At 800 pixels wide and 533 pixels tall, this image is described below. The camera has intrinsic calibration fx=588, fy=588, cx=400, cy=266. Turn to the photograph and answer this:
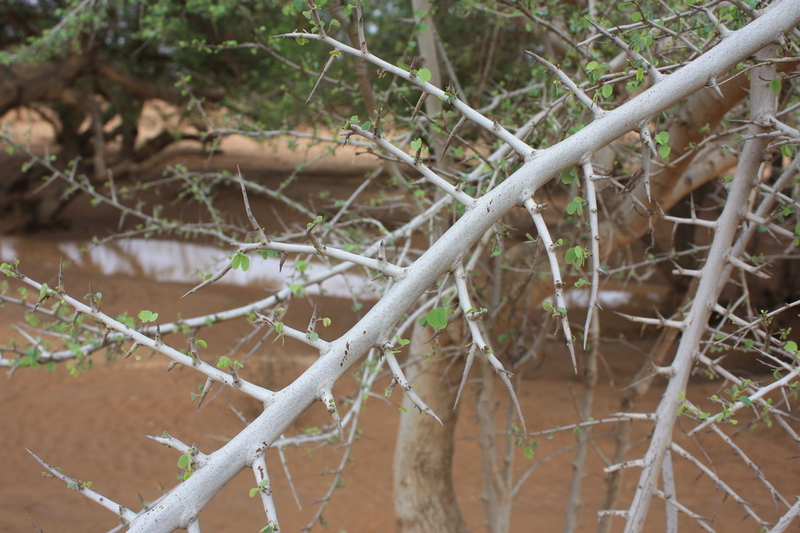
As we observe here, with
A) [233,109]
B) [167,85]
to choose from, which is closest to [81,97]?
[167,85]

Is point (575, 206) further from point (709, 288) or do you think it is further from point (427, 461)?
point (427, 461)

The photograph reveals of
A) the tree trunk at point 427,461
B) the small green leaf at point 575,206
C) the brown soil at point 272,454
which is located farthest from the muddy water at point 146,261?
the small green leaf at point 575,206

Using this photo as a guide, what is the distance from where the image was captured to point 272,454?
532 centimetres

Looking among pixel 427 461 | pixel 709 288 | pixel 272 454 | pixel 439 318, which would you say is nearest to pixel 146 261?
pixel 272 454

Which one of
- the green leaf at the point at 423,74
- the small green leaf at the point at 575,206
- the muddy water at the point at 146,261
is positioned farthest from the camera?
the muddy water at the point at 146,261

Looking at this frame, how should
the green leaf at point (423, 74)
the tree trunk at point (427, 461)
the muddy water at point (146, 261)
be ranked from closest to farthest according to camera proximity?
the green leaf at point (423, 74) < the tree trunk at point (427, 461) < the muddy water at point (146, 261)

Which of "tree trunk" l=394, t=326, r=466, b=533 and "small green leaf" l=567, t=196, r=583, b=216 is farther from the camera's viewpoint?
"tree trunk" l=394, t=326, r=466, b=533

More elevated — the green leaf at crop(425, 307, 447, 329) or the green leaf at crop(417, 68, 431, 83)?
the green leaf at crop(417, 68, 431, 83)

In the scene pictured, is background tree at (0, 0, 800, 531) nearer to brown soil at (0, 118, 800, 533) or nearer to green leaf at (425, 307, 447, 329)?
green leaf at (425, 307, 447, 329)

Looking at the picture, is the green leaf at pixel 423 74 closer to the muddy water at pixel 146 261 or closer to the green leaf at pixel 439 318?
the green leaf at pixel 439 318

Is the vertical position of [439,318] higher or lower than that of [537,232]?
lower

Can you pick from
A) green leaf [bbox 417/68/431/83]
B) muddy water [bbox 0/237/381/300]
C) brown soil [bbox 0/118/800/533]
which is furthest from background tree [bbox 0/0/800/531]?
muddy water [bbox 0/237/381/300]

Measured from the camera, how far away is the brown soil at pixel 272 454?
4586 millimetres

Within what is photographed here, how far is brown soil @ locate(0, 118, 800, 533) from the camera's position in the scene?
4586 millimetres
